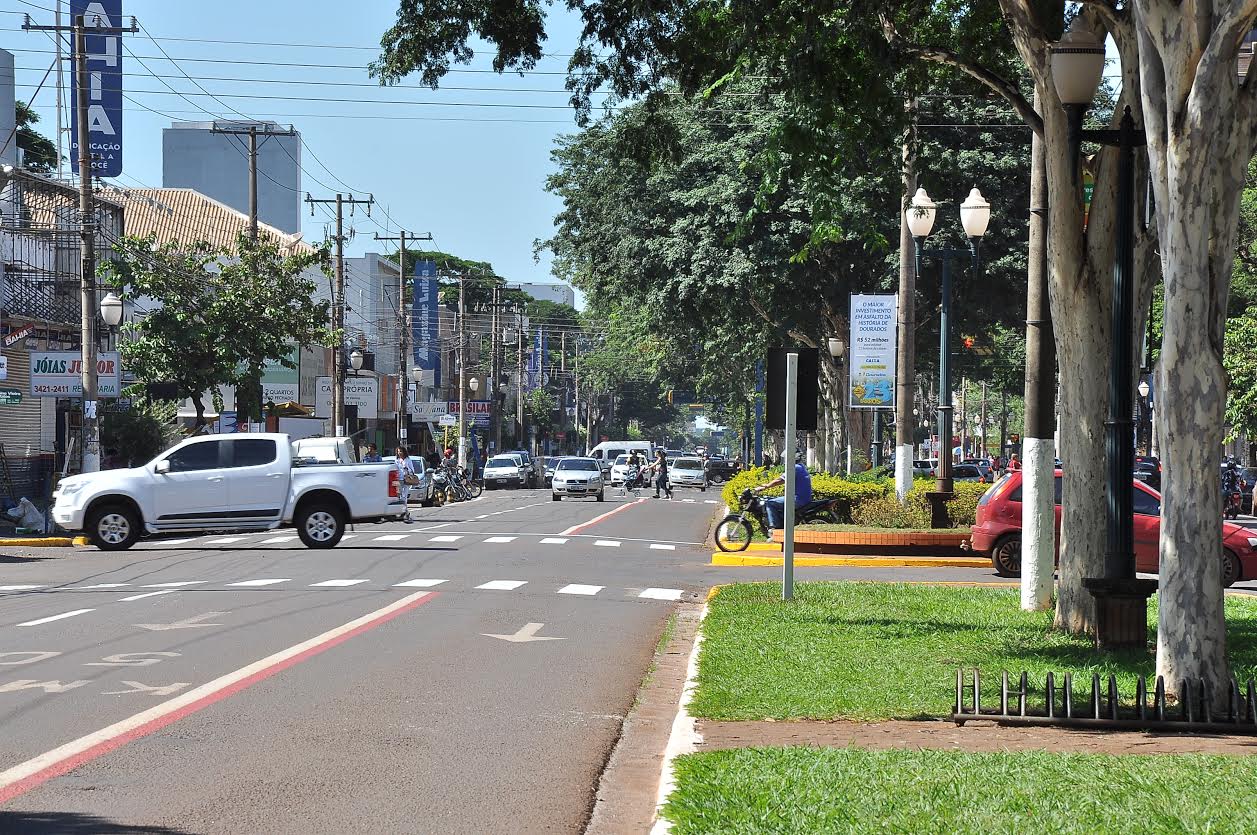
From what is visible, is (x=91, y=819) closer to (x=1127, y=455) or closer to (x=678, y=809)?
(x=678, y=809)

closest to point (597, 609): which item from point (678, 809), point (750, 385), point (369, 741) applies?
point (369, 741)

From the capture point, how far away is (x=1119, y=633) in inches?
457

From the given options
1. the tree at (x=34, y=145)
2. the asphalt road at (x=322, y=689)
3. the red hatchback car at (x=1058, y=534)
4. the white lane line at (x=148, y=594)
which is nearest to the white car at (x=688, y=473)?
the tree at (x=34, y=145)

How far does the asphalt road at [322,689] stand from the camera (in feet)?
23.9

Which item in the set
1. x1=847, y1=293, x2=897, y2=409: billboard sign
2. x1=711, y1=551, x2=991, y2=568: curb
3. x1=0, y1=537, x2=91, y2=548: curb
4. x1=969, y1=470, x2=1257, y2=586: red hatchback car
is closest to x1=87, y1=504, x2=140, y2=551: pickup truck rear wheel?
x1=0, y1=537, x2=91, y2=548: curb

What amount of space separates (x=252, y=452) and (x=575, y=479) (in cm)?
3058

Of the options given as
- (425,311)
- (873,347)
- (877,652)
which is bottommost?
(877,652)

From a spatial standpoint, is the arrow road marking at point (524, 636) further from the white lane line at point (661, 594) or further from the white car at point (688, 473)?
the white car at point (688, 473)

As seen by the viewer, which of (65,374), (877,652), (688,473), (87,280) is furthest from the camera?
(688,473)

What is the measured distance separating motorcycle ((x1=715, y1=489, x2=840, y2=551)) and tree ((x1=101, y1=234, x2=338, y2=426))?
16.6 m

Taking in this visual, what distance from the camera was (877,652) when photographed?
12.4 meters

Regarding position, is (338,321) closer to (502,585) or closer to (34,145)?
(34,145)

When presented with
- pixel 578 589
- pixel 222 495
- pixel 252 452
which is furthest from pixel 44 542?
pixel 578 589

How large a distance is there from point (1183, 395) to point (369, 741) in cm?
501
